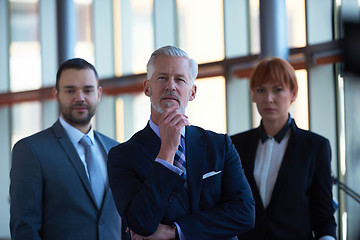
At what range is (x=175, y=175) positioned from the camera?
1.56 metres

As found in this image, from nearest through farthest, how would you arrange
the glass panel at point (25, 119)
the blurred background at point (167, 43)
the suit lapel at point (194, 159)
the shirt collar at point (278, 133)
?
1. the suit lapel at point (194, 159)
2. the shirt collar at point (278, 133)
3. the blurred background at point (167, 43)
4. the glass panel at point (25, 119)

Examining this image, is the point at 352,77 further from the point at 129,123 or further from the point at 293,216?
the point at 129,123

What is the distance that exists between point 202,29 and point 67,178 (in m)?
5.15

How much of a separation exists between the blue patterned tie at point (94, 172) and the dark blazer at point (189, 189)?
0.72m

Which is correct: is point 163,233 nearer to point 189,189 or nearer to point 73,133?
point 189,189

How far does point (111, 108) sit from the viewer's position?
838cm

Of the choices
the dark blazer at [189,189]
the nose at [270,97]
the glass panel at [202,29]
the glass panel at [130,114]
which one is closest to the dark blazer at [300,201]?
the nose at [270,97]

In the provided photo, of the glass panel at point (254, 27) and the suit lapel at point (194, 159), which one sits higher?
the glass panel at point (254, 27)

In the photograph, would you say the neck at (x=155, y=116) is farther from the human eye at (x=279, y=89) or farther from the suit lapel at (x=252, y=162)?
the human eye at (x=279, y=89)

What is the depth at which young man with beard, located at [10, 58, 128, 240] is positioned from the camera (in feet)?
7.31

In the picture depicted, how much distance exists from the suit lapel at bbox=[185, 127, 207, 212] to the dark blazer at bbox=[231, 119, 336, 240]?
28.6 inches

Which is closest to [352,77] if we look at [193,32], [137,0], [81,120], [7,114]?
[81,120]

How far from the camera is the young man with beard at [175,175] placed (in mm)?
1548

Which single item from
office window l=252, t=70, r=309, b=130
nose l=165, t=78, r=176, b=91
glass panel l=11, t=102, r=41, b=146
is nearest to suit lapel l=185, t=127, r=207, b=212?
nose l=165, t=78, r=176, b=91
